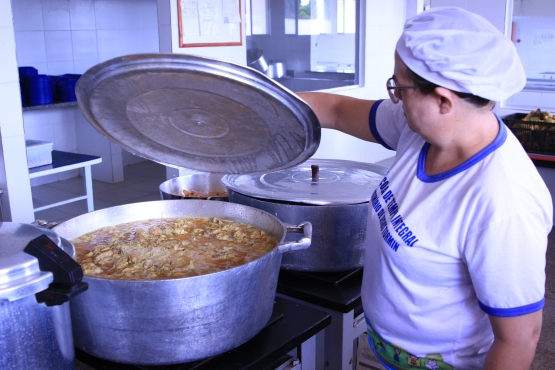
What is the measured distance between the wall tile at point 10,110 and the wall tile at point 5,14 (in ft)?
1.05

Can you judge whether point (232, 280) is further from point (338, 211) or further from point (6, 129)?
point (6, 129)

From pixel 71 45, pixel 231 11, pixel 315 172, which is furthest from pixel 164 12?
pixel 71 45

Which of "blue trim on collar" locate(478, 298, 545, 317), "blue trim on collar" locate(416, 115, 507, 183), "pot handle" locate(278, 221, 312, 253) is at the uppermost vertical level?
"blue trim on collar" locate(416, 115, 507, 183)

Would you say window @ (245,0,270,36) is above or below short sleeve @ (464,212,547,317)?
above

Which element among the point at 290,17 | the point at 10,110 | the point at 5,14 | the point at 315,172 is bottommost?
the point at 315,172

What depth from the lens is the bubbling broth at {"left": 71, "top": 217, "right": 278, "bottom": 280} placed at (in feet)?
3.72

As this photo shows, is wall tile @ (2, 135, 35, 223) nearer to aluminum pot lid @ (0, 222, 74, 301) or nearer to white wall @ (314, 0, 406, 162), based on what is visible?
aluminum pot lid @ (0, 222, 74, 301)

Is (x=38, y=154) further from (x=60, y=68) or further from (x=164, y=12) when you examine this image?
(x=60, y=68)

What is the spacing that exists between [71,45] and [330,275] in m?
5.09

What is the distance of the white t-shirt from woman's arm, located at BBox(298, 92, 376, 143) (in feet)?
0.75

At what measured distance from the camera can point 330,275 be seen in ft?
4.83

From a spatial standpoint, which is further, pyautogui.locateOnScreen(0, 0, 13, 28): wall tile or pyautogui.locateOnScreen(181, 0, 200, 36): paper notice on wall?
pyautogui.locateOnScreen(181, 0, 200, 36): paper notice on wall

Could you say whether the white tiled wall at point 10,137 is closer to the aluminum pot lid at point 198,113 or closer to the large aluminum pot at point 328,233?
the aluminum pot lid at point 198,113

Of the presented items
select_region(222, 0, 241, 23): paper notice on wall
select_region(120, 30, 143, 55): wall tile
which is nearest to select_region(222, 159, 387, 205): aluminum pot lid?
select_region(222, 0, 241, 23): paper notice on wall
